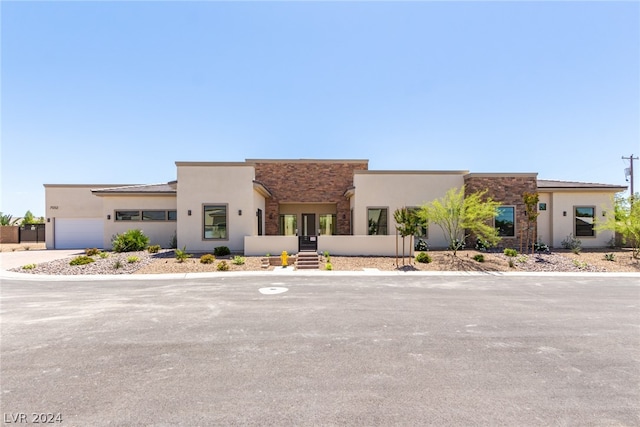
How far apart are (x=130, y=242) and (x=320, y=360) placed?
18212 millimetres

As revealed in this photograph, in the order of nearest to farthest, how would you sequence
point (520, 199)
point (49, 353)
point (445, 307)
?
point (49, 353)
point (445, 307)
point (520, 199)

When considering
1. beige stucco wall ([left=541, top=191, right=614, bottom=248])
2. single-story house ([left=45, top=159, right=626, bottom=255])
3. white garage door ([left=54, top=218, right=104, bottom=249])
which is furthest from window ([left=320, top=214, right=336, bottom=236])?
white garage door ([left=54, top=218, right=104, bottom=249])

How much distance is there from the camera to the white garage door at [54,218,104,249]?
78.5ft

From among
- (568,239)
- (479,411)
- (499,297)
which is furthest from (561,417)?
(568,239)

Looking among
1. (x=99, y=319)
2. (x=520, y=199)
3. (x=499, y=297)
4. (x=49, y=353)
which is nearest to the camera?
(x=49, y=353)

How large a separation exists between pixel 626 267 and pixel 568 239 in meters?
5.15

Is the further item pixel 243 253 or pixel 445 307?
pixel 243 253

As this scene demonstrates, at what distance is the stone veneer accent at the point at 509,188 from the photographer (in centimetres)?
1920

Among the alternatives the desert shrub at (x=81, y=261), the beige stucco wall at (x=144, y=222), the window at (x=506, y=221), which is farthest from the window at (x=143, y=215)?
the window at (x=506, y=221)

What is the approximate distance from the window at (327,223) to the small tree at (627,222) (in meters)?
16.9

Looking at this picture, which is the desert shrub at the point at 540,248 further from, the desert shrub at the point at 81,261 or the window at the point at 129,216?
Answer: the window at the point at 129,216

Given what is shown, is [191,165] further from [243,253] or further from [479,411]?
[479,411]

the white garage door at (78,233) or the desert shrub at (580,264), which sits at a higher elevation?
the white garage door at (78,233)

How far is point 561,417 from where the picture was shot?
339cm
